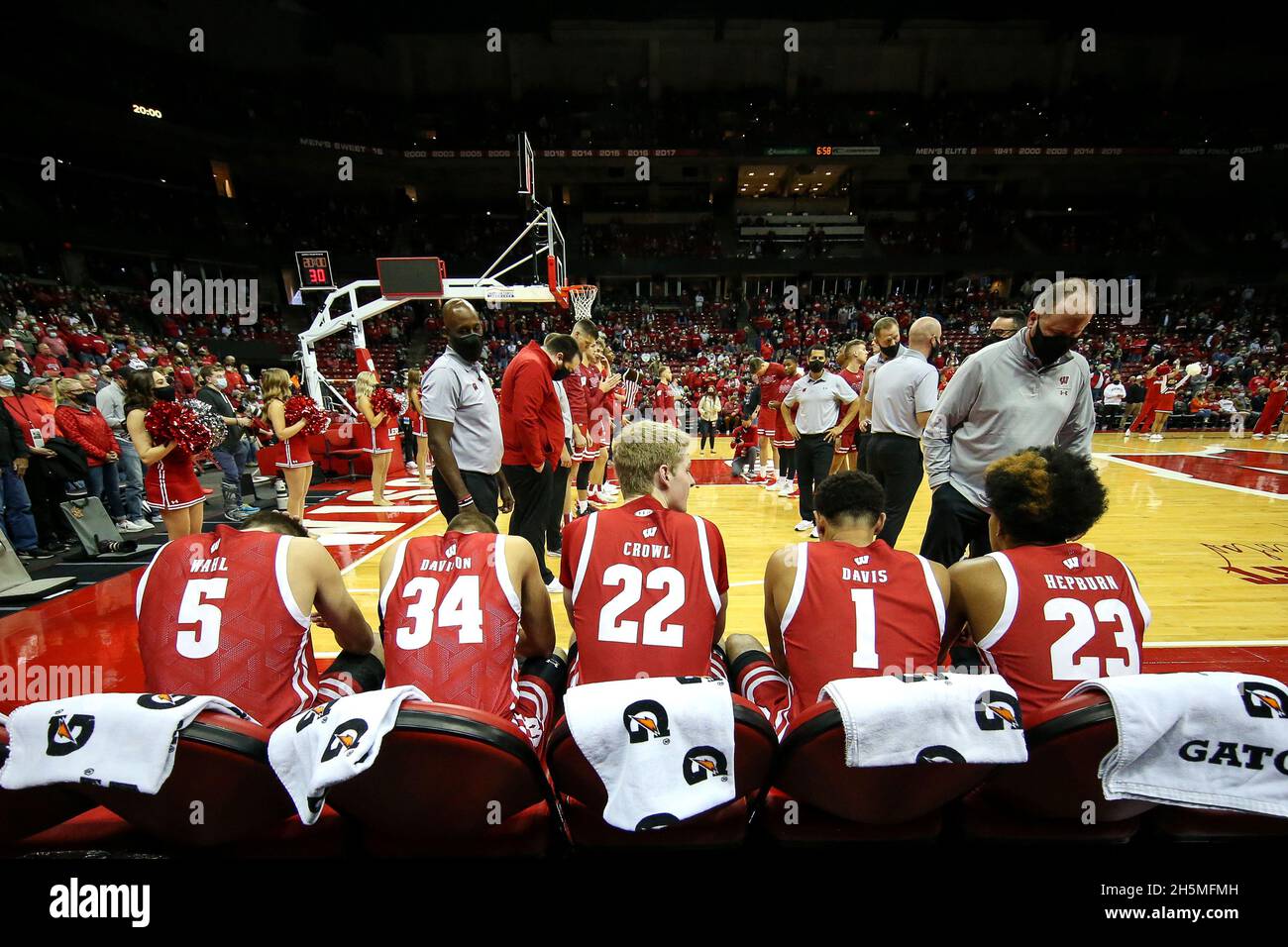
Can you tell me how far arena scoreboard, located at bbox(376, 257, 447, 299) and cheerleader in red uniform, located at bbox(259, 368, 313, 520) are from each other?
4264mm

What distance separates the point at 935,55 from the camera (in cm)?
2450

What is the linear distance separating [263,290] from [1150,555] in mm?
28861

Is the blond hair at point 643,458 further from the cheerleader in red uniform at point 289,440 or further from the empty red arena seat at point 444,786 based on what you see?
the cheerleader in red uniform at point 289,440

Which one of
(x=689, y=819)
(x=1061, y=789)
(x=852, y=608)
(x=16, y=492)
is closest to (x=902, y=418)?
(x=852, y=608)

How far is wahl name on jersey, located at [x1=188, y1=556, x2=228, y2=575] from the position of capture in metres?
1.83

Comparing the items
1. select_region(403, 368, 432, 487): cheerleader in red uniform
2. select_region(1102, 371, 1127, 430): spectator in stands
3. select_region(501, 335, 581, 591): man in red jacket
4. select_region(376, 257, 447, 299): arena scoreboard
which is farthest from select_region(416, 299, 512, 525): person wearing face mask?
select_region(1102, 371, 1127, 430): spectator in stands

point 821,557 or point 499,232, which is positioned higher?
point 499,232

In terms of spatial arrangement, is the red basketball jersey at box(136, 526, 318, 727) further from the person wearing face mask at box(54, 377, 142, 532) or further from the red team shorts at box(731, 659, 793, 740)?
the person wearing face mask at box(54, 377, 142, 532)

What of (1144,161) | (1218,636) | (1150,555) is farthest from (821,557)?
(1144,161)

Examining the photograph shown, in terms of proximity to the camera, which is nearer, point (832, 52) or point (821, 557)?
point (821, 557)

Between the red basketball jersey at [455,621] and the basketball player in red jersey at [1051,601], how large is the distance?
1373 millimetres

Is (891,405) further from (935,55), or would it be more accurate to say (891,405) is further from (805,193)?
(805,193)

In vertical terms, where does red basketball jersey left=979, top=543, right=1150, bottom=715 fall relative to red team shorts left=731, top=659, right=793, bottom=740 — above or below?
above
